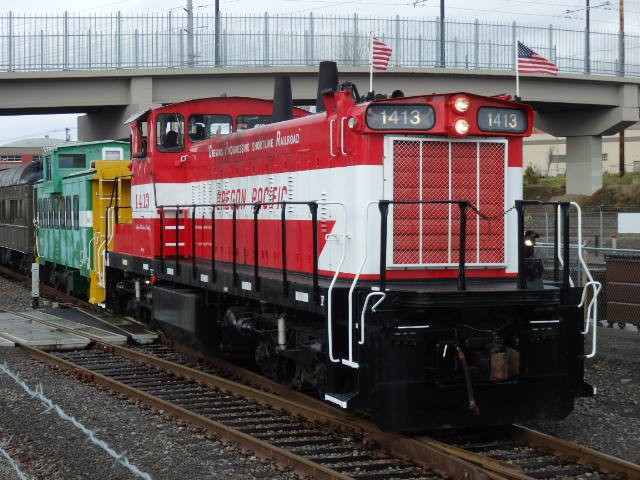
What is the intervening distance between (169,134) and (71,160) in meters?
9.59

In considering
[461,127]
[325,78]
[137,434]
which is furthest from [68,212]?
[461,127]

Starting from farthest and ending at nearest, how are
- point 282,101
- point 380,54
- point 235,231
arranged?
point 380,54 → point 282,101 → point 235,231

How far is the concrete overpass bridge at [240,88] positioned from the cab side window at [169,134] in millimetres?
19204

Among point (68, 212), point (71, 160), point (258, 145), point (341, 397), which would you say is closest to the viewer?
point (341, 397)

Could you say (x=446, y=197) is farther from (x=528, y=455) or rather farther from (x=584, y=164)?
(x=584, y=164)

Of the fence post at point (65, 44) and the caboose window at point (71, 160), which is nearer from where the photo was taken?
the caboose window at point (71, 160)

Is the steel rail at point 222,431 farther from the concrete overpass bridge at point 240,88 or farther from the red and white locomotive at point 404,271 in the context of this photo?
the concrete overpass bridge at point 240,88

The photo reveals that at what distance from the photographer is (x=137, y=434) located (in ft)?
25.6

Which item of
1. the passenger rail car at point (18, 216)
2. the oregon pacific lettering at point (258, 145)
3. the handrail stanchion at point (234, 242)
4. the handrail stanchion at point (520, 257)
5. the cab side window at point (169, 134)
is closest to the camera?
the handrail stanchion at point (520, 257)

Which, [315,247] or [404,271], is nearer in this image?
[315,247]

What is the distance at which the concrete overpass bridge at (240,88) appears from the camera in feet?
98.6

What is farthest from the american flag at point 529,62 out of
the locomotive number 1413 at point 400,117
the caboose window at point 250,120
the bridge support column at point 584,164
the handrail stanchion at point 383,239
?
the bridge support column at point 584,164

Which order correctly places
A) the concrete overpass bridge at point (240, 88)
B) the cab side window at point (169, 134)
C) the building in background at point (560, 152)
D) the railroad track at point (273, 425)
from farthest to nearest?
the building in background at point (560, 152) < the concrete overpass bridge at point (240, 88) < the cab side window at point (169, 134) < the railroad track at point (273, 425)

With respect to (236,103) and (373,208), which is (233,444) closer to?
(373,208)
